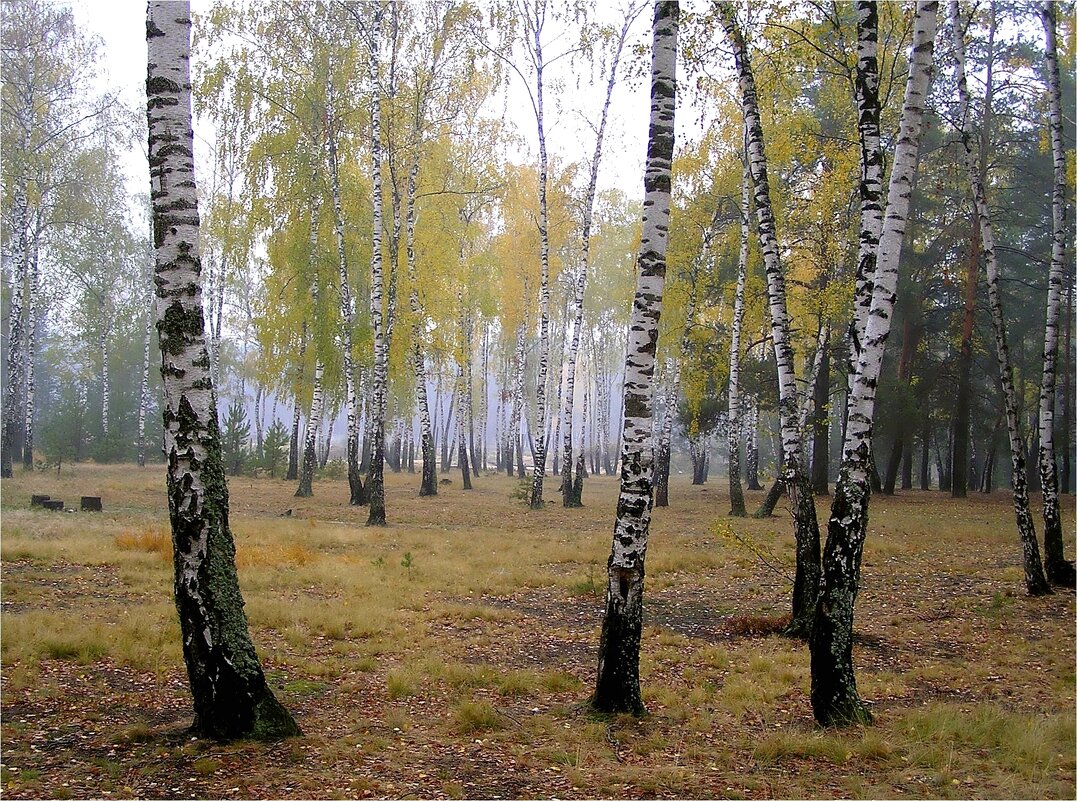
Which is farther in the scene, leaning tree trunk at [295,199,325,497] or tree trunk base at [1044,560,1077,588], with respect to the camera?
leaning tree trunk at [295,199,325,497]

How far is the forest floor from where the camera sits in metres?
4.77

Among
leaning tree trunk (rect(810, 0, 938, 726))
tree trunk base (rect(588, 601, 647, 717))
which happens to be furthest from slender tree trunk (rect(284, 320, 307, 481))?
leaning tree trunk (rect(810, 0, 938, 726))

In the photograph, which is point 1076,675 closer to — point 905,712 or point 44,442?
point 905,712

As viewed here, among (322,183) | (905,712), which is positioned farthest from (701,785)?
(322,183)

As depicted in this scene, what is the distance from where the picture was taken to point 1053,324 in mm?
10305

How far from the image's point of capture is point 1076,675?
731 cm

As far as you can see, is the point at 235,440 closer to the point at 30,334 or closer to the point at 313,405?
the point at 30,334

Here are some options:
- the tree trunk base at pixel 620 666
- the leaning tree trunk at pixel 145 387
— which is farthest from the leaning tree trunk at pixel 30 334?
the tree trunk base at pixel 620 666

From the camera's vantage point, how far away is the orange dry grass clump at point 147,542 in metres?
12.0

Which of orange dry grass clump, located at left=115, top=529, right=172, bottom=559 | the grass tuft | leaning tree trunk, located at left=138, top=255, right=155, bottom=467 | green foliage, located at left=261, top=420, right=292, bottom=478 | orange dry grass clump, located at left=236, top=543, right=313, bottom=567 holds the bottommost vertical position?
the grass tuft

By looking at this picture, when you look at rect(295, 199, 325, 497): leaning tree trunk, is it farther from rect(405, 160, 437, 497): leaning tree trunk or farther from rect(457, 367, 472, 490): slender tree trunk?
rect(457, 367, 472, 490): slender tree trunk

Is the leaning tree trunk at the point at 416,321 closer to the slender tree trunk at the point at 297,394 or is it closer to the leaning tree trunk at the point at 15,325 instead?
the slender tree trunk at the point at 297,394

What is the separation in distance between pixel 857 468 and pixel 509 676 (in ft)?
11.8

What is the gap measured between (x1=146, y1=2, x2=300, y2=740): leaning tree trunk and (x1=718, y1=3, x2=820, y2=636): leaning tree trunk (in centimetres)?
550
